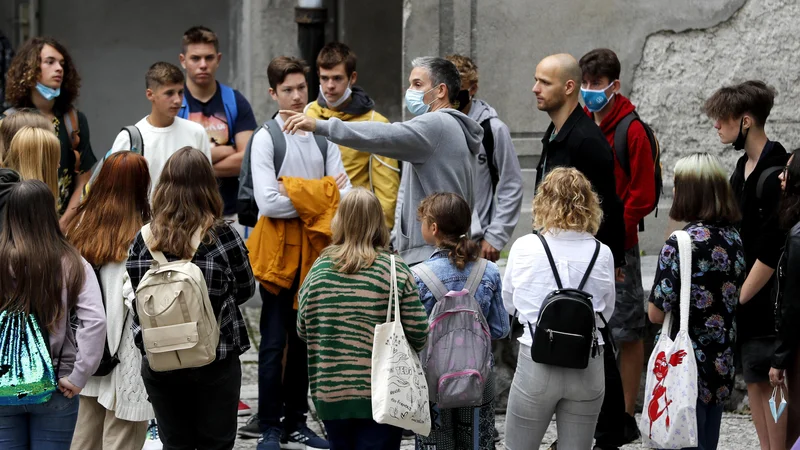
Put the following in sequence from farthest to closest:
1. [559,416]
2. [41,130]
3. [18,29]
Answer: [18,29]
[41,130]
[559,416]

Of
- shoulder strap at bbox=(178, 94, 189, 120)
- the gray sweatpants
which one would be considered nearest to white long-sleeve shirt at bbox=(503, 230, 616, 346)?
the gray sweatpants

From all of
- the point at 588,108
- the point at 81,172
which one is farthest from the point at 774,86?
the point at 81,172

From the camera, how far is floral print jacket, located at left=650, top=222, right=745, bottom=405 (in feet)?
16.1

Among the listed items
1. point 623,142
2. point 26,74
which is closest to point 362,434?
point 623,142

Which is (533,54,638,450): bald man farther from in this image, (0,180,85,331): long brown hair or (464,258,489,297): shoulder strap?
(0,180,85,331): long brown hair

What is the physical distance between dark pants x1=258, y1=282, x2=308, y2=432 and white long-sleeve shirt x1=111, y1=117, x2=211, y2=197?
903 mm

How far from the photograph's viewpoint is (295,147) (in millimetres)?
5922

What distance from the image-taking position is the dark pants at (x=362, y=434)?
4.61 m

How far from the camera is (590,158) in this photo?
5.50 metres

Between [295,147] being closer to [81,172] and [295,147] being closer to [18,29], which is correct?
[81,172]

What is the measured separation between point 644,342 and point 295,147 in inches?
93.0

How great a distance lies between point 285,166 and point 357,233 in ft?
4.77

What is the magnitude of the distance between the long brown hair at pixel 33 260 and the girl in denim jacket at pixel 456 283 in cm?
147

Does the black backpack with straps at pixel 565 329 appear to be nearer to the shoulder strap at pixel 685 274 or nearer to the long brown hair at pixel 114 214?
the shoulder strap at pixel 685 274
